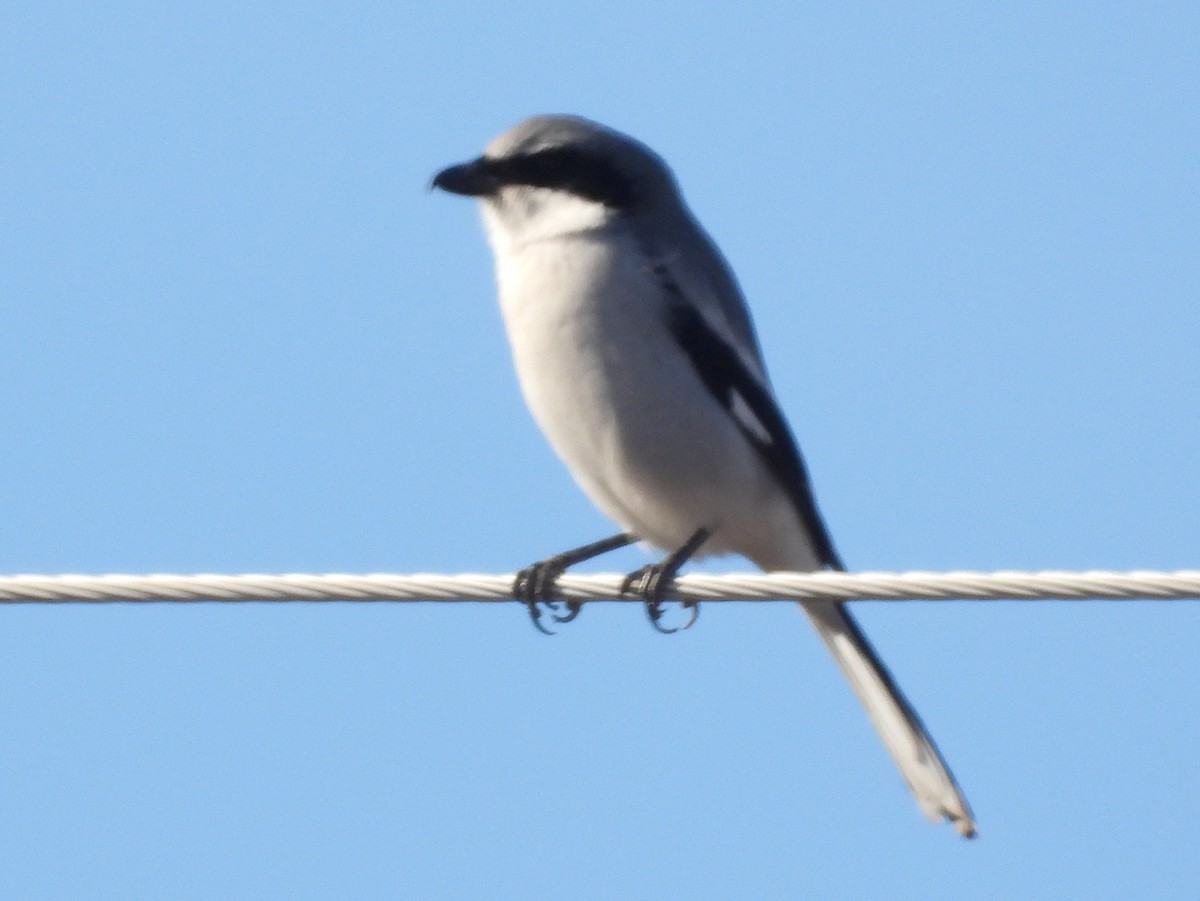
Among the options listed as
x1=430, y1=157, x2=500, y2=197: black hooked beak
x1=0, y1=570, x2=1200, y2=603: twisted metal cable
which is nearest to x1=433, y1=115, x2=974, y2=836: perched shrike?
x1=430, y1=157, x2=500, y2=197: black hooked beak

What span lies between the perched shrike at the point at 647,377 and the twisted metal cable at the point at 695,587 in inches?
54.1

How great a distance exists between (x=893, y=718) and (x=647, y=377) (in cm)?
122

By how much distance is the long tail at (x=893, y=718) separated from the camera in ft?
17.9

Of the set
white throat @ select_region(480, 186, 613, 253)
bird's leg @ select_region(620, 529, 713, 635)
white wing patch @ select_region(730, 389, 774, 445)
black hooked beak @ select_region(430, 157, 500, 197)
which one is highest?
black hooked beak @ select_region(430, 157, 500, 197)

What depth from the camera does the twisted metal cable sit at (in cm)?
353

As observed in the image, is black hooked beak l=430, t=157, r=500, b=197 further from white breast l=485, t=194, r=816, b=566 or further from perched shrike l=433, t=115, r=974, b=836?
white breast l=485, t=194, r=816, b=566

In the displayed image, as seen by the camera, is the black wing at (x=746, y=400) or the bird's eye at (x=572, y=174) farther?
the bird's eye at (x=572, y=174)

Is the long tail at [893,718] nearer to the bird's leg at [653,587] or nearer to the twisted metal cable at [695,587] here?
the bird's leg at [653,587]

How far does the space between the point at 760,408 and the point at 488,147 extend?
1.17 metres

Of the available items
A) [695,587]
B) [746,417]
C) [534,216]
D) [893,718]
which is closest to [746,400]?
[746,417]

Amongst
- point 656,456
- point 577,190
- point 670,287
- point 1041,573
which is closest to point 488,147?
point 577,190

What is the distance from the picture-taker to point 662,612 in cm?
532

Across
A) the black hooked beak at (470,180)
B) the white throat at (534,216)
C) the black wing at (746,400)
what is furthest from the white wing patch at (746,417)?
the black hooked beak at (470,180)

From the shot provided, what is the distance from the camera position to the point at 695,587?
13.1ft
